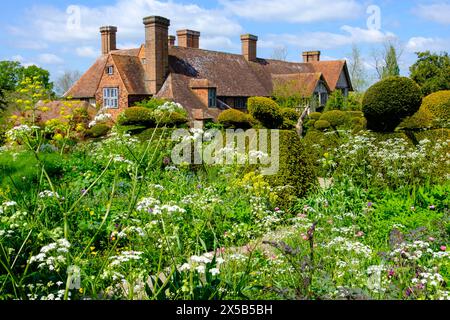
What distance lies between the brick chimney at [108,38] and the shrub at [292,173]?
1179 inches

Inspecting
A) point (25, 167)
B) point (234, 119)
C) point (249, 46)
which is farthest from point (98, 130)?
point (249, 46)

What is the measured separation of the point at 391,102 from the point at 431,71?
A: 24.2 meters

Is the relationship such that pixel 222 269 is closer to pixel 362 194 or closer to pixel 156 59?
pixel 362 194

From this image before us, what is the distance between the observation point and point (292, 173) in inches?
345

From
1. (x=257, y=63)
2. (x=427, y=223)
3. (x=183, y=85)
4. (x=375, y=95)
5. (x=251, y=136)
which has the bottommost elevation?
(x=427, y=223)

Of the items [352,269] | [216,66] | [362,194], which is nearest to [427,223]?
[362,194]

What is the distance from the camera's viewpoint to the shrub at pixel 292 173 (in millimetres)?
8375

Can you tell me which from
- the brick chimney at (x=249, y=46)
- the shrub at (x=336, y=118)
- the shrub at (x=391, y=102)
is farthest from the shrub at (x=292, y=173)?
the brick chimney at (x=249, y=46)

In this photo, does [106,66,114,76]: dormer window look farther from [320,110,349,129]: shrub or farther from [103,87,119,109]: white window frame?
[320,110,349,129]: shrub

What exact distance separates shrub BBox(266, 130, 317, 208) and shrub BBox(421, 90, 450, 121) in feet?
17.7

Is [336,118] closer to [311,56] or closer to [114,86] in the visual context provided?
[114,86]

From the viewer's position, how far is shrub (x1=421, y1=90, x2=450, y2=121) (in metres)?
12.9
